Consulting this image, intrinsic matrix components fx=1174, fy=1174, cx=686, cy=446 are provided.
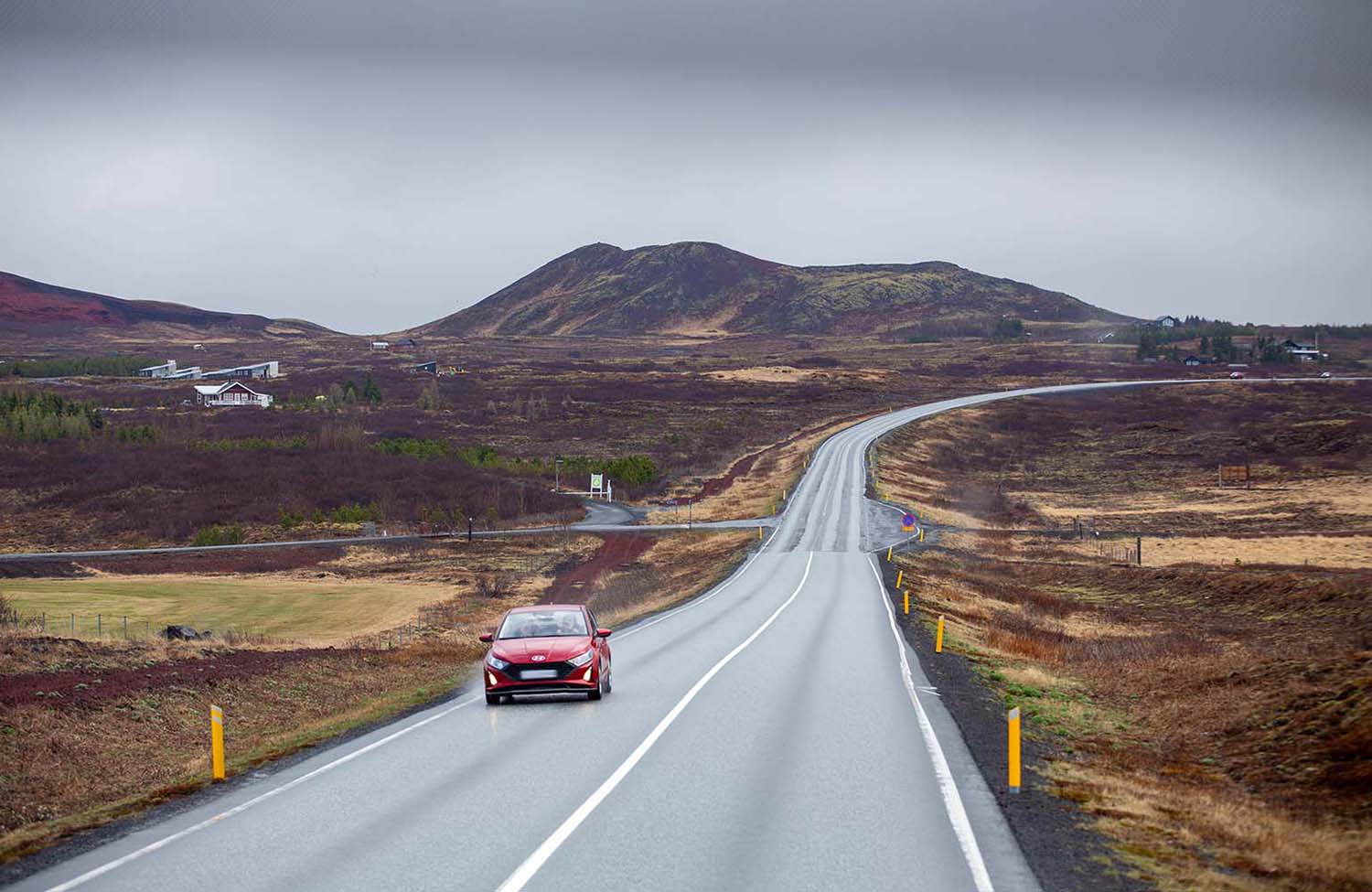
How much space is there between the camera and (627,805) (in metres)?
12.0

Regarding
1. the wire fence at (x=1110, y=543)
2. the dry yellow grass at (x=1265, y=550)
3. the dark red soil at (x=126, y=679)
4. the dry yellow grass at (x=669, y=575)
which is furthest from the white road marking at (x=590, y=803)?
the wire fence at (x=1110, y=543)

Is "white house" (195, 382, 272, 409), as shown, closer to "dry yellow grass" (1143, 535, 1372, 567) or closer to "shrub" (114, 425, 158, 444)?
"shrub" (114, 425, 158, 444)

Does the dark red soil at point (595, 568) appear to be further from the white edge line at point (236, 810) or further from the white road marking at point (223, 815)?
the white road marking at point (223, 815)

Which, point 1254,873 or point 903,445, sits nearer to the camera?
point 1254,873

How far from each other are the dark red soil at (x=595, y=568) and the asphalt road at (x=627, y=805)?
3297cm

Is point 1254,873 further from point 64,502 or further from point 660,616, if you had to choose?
point 64,502

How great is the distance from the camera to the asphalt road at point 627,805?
31.8 feet

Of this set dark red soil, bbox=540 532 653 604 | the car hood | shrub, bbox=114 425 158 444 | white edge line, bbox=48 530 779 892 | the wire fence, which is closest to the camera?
white edge line, bbox=48 530 779 892

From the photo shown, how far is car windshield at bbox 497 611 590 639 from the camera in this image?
66.8 feet

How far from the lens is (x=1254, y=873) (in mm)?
10047

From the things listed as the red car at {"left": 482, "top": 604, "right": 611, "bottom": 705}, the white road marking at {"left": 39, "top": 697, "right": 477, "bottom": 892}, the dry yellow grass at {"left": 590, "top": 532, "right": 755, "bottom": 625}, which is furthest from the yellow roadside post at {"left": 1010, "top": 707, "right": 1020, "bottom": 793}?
the dry yellow grass at {"left": 590, "top": 532, "right": 755, "bottom": 625}

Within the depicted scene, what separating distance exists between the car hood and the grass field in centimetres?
2049

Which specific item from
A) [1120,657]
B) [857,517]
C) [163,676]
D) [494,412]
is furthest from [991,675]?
[494,412]

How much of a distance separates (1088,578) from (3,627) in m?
40.0
